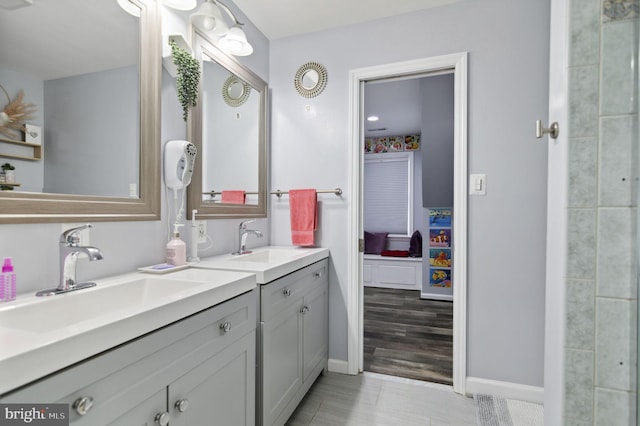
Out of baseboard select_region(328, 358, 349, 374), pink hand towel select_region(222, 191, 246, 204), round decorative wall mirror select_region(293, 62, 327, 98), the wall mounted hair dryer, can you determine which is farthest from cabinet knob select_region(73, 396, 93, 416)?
round decorative wall mirror select_region(293, 62, 327, 98)

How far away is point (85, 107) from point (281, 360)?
4.50 feet

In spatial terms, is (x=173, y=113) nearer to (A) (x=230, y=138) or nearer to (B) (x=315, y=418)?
(A) (x=230, y=138)

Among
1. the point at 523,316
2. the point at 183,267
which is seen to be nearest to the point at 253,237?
the point at 183,267

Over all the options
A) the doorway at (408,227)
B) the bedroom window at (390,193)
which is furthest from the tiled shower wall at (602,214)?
the bedroom window at (390,193)

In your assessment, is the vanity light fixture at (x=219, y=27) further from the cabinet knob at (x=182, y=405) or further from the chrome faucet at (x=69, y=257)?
the cabinet knob at (x=182, y=405)

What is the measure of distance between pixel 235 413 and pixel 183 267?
645 millimetres

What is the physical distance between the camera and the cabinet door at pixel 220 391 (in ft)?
3.16

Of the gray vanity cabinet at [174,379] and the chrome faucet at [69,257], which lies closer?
the gray vanity cabinet at [174,379]

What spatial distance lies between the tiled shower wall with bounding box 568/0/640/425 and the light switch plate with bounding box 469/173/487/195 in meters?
1.18

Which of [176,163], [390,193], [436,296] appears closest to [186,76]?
[176,163]

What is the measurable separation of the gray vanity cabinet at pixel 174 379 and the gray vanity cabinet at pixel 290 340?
0.11 meters

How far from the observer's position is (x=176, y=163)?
1.57m

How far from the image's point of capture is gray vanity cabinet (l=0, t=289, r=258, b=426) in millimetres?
689

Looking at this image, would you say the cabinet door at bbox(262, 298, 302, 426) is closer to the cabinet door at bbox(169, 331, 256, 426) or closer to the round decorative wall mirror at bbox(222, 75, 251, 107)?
the cabinet door at bbox(169, 331, 256, 426)
